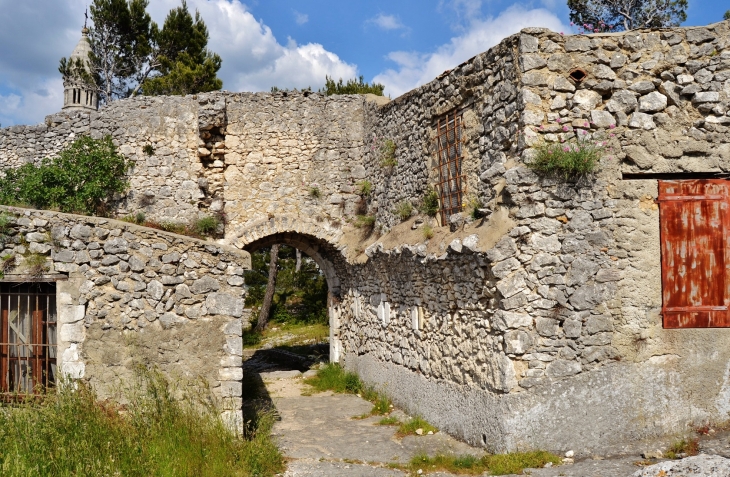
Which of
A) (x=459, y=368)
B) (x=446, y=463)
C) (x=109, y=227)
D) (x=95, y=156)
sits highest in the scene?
(x=95, y=156)

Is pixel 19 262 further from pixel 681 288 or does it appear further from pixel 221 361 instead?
pixel 681 288

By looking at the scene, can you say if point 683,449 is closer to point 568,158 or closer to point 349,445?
point 568,158

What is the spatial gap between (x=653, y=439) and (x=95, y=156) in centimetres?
1051

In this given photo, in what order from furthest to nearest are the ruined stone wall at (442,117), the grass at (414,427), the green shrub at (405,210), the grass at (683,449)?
the green shrub at (405,210) < the grass at (414,427) < the ruined stone wall at (442,117) < the grass at (683,449)

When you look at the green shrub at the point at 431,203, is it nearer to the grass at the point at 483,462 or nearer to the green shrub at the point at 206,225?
the grass at the point at 483,462

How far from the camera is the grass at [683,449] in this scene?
21.5 feet

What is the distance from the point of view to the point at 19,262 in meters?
6.54

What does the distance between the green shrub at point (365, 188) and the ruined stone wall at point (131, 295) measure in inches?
217

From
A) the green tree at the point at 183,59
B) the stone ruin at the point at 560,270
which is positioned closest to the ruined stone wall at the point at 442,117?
the stone ruin at the point at 560,270

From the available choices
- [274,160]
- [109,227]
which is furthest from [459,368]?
[274,160]

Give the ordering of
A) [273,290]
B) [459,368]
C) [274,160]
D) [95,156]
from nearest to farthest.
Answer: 1. [459,368]
2. [95,156]
3. [274,160]
4. [273,290]

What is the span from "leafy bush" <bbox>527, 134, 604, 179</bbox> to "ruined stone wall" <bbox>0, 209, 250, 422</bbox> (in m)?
3.62

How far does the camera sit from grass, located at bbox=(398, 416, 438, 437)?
8234mm

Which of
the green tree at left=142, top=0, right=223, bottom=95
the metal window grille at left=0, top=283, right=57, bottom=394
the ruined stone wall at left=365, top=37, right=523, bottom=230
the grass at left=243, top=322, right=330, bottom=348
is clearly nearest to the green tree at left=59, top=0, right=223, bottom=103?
the green tree at left=142, top=0, right=223, bottom=95
